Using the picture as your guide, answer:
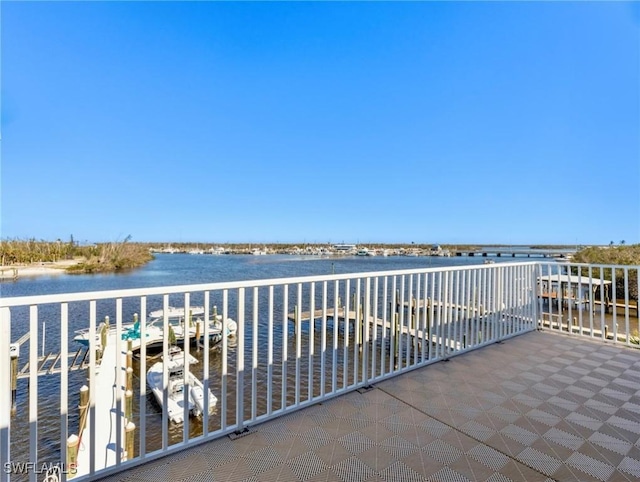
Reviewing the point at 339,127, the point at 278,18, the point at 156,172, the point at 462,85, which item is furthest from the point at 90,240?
the point at 462,85

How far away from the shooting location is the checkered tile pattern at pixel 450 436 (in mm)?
1576

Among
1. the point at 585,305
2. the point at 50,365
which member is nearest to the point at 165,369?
the point at 50,365

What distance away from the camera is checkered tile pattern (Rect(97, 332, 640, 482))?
5.17ft

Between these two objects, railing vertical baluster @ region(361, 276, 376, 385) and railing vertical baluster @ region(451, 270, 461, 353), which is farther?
railing vertical baluster @ region(451, 270, 461, 353)

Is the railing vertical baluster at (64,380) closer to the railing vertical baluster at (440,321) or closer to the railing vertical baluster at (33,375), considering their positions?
the railing vertical baluster at (33,375)

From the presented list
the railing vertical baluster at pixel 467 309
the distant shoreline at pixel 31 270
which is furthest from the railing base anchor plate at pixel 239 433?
the distant shoreline at pixel 31 270

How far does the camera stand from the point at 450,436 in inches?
74.0

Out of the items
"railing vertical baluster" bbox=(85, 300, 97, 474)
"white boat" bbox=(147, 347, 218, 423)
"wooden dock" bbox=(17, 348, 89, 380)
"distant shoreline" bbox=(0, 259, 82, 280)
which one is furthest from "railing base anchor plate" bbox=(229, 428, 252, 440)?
"distant shoreline" bbox=(0, 259, 82, 280)

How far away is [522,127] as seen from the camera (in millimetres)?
13633

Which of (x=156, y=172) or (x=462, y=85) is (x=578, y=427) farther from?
(x=156, y=172)

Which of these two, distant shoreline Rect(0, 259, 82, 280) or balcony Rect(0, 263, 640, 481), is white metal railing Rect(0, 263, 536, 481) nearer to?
balcony Rect(0, 263, 640, 481)

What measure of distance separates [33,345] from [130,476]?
2.60 feet

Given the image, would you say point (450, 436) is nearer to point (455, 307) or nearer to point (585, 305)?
point (455, 307)

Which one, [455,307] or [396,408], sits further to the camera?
[455,307]
